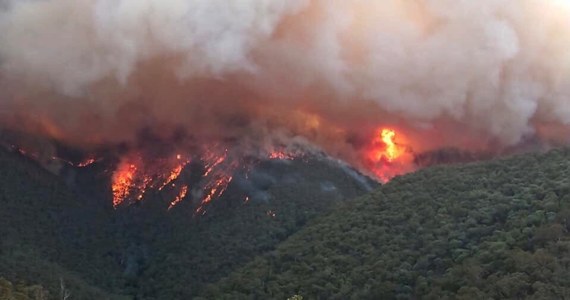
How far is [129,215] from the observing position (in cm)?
7962

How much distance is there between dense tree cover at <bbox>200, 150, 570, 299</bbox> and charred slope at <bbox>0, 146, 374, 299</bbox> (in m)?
8.12

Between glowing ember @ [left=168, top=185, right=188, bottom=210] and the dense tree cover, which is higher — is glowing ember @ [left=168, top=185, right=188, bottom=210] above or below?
above

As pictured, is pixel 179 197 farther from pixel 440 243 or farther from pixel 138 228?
pixel 440 243

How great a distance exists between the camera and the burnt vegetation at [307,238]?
1468 inches

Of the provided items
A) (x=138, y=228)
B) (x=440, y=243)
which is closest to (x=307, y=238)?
(x=440, y=243)

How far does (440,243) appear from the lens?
136 feet

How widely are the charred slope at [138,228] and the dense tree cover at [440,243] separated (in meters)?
8.12

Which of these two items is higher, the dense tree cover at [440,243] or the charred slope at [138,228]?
the charred slope at [138,228]

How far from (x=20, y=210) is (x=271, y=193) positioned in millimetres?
22233

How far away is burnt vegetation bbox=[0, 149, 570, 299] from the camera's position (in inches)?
1468

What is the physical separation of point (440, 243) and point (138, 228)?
41.7 meters

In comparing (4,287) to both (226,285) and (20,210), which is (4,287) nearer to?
(226,285)

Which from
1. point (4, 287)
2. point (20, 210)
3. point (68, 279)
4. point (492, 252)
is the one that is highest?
point (20, 210)

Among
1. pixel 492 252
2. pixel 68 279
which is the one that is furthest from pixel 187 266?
pixel 492 252
